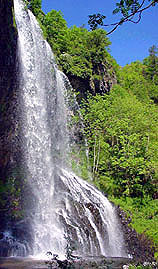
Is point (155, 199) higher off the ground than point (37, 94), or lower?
lower

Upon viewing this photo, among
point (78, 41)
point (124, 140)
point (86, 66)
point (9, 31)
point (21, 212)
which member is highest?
point (78, 41)

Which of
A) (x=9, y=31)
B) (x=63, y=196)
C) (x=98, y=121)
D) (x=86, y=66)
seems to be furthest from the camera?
(x=86, y=66)

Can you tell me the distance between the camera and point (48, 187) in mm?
11539

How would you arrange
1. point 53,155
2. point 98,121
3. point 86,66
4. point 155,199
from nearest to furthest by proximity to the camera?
point 53,155 < point 155,199 < point 98,121 < point 86,66

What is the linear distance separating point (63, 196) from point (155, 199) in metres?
6.84

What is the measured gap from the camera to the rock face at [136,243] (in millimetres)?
10426

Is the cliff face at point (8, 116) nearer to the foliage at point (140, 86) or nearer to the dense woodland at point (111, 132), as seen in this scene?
the dense woodland at point (111, 132)

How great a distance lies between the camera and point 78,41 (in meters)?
21.4

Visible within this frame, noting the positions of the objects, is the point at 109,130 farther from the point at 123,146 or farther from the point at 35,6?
the point at 35,6

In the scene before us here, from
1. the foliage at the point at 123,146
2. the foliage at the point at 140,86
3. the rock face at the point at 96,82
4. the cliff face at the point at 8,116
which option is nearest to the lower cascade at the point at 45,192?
the cliff face at the point at 8,116

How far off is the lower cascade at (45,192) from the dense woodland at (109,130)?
2.01 m

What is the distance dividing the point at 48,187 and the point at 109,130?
266 inches

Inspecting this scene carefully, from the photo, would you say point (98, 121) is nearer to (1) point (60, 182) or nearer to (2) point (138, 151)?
(2) point (138, 151)

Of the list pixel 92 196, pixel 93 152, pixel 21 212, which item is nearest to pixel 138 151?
pixel 93 152
